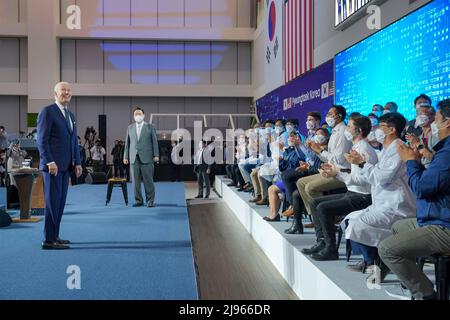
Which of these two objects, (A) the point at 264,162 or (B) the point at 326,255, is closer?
(B) the point at 326,255

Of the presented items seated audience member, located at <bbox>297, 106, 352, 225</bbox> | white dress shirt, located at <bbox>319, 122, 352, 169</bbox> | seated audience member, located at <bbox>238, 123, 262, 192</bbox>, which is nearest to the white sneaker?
seated audience member, located at <bbox>297, 106, 352, 225</bbox>

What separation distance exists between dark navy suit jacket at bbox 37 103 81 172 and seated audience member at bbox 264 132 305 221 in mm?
1933

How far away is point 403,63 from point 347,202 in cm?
220

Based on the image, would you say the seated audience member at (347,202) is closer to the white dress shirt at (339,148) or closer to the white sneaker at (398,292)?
the white dress shirt at (339,148)

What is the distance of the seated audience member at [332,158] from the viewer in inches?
160

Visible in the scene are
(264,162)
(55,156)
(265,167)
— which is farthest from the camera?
(264,162)

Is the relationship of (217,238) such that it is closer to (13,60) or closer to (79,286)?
(79,286)

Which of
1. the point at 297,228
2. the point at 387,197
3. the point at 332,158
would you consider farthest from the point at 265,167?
the point at 387,197

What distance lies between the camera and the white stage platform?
8.53 ft

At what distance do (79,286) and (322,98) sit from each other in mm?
5470

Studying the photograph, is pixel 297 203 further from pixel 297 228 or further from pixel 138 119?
pixel 138 119

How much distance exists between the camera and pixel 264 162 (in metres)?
6.73

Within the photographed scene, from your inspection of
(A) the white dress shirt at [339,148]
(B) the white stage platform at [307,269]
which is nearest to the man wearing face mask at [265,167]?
(B) the white stage platform at [307,269]
